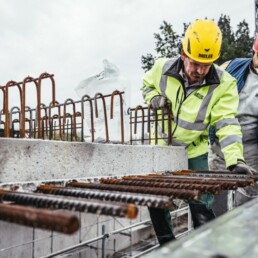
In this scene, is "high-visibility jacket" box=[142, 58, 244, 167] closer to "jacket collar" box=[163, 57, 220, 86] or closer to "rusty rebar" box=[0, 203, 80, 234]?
"jacket collar" box=[163, 57, 220, 86]

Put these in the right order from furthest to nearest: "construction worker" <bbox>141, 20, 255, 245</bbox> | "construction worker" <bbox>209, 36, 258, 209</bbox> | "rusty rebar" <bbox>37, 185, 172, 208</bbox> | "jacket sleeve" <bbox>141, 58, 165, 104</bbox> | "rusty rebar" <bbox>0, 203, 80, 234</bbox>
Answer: "construction worker" <bbox>209, 36, 258, 209</bbox> → "jacket sleeve" <bbox>141, 58, 165, 104</bbox> → "construction worker" <bbox>141, 20, 255, 245</bbox> → "rusty rebar" <bbox>37, 185, 172, 208</bbox> → "rusty rebar" <bbox>0, 203, 80, 234</bbox>

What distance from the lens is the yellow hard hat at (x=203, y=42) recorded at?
3.49 m

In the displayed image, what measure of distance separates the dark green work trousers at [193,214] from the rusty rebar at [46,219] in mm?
2025

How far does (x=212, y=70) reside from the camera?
3582 millimetres

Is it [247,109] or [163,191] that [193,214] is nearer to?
[247,109]

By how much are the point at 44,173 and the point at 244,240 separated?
1928 millimetres

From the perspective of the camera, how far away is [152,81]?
12.9ft

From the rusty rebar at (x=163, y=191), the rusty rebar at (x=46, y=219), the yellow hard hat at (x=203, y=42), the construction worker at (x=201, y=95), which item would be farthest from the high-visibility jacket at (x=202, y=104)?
the rusty rebar at (x=46, y=219)

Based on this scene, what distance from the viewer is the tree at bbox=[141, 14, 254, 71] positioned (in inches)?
793

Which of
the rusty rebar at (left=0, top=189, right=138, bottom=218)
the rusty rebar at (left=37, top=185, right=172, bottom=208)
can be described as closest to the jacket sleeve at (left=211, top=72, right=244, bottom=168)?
the rusty rebar at (left=37, top=185, right=172, bottom=208)

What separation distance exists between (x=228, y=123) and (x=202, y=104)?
329mm

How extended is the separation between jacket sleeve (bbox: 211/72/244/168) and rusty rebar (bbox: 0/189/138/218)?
88.4 inches

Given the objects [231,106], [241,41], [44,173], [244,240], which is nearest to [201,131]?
[231,106]

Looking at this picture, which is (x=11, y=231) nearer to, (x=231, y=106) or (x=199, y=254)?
(x=231, y=106)
